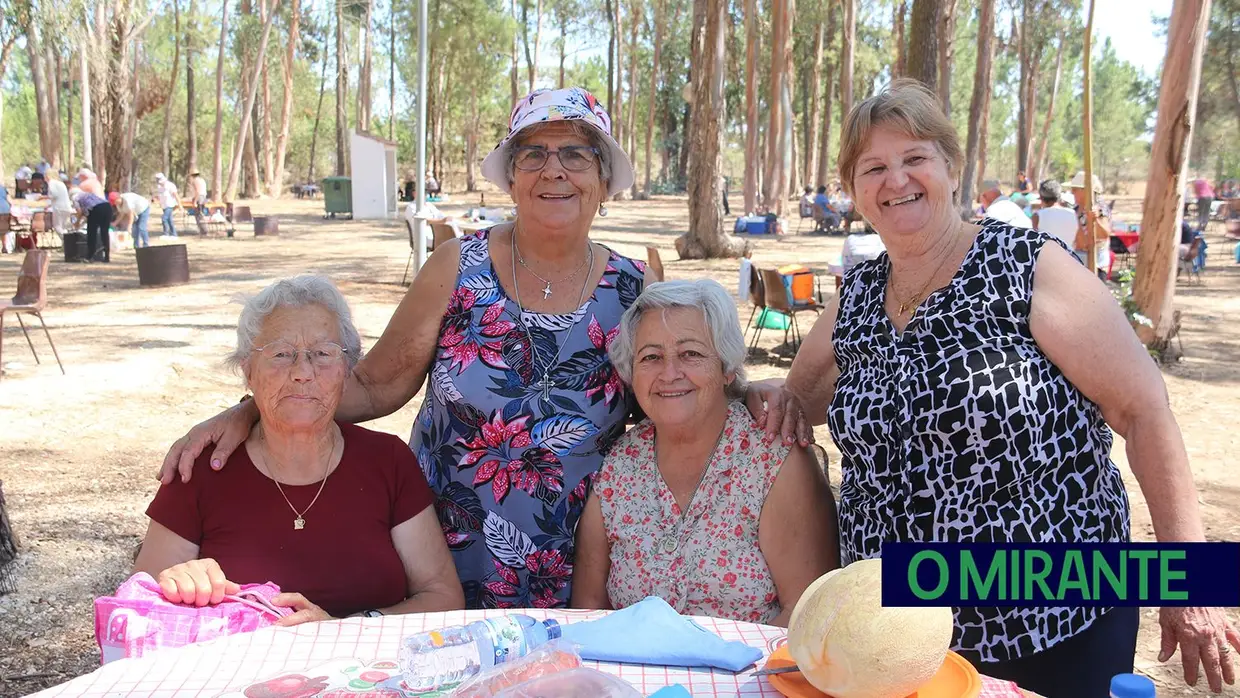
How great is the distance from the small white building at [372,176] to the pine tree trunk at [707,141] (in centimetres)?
1426

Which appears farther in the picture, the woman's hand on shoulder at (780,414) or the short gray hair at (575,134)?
the short gray hair at (575,134)

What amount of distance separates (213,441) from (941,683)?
185 cm

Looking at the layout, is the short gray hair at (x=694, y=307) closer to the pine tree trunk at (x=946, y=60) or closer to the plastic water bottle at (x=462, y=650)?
the plastic water bottle at (x=462, y=650)

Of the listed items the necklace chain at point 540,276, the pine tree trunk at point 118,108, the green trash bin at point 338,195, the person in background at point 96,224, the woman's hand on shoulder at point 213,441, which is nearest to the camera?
the woman's hand on shoulder at point 213,441

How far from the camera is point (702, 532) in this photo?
8.49ft

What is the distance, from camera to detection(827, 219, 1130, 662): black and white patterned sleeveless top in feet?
6.75

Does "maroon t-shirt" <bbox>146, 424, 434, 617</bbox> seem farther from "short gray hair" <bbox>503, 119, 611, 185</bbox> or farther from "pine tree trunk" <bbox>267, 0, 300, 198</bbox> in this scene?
"pine tree trunk" <bbox>267, 0, 300, 198</bbox>

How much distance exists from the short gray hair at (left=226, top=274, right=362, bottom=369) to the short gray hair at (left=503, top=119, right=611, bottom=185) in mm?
614

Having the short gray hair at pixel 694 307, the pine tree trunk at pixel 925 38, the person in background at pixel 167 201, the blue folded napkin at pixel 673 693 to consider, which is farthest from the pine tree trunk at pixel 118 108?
the blue folded napkin at pixel 673 693

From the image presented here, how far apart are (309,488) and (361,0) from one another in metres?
41.4

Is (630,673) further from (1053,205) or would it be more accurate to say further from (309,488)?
(1053,205)

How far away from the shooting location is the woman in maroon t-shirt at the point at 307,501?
8.12 feet

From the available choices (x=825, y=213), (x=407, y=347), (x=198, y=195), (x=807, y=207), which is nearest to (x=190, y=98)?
(x=198, y=195)

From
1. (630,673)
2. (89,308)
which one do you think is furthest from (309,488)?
(89,308)
